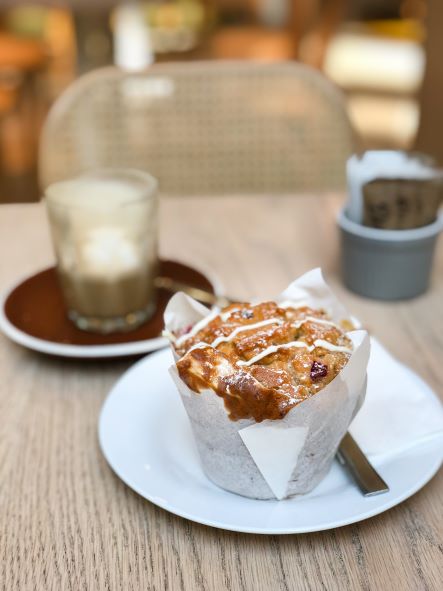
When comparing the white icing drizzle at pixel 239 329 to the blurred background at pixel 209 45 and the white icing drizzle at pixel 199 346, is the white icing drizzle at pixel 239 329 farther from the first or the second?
the blurred background at pixel 209 45

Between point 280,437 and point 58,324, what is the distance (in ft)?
1.40

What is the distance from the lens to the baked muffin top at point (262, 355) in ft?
1.87

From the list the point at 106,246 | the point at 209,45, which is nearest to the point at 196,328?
the point at 106,246

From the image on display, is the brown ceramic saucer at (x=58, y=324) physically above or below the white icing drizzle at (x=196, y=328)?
below

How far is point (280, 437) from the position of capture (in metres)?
0.58

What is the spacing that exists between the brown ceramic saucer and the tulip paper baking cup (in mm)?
228

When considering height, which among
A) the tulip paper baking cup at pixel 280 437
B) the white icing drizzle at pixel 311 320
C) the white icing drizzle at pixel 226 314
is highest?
the white icing drizzle at pixel 311 320

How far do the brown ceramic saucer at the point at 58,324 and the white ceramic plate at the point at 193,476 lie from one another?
7 cm

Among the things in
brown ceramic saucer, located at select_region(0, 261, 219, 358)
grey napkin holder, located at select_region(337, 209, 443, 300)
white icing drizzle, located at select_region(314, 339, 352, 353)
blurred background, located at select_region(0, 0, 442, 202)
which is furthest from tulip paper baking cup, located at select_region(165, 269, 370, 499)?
blurred background, located at select_region(0, 0, 442, 202)

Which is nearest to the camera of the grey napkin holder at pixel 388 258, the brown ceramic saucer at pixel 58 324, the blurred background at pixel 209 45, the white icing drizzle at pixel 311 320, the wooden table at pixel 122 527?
the wooden table at pixel 122 527

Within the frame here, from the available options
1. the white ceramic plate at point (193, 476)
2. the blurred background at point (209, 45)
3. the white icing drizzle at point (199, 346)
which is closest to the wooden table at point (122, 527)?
the white ceramic plate at point (193, 476)

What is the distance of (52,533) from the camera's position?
1.96 ft

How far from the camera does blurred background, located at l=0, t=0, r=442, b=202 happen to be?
378 cm

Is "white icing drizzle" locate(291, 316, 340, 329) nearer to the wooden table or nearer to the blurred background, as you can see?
the wooden table
